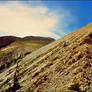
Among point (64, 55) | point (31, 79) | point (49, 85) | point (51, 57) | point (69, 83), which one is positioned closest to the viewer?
point (69, 83)

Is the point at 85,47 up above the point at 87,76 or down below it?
above

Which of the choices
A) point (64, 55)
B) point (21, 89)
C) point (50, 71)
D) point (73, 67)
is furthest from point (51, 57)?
point (21, 89)

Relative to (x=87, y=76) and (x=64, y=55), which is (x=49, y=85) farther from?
(x=64, y=55)

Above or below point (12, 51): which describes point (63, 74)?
above

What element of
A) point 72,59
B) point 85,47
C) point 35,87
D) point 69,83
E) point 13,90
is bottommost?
point 13,90

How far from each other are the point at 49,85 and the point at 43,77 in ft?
6.37

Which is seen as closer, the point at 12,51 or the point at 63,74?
the point at 63,74

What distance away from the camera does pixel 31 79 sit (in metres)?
19.6

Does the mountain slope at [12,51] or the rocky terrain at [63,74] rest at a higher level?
the rocky terrain at [63,74]

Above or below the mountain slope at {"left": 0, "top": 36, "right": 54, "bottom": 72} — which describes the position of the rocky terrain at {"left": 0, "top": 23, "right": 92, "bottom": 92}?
above

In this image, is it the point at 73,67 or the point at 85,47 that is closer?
the point at 73,67

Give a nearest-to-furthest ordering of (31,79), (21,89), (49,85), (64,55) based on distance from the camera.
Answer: (49,85)
(21,89)
(31,79)
(64,55)

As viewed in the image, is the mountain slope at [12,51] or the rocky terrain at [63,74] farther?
the mountain slope at [12,51]

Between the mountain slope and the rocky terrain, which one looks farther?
the mountain slope
